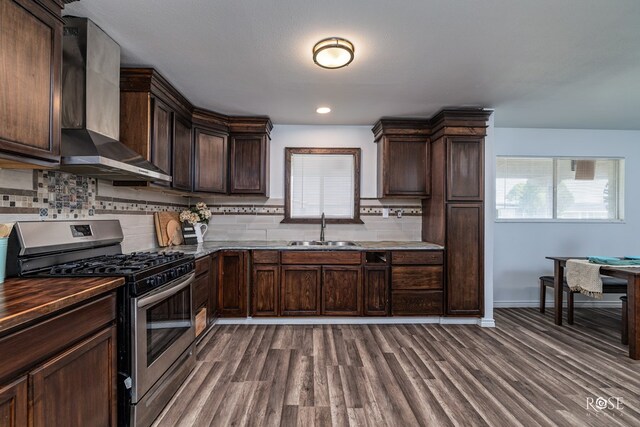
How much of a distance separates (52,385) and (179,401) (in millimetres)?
1021

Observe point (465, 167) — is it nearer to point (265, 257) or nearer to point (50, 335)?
point (265, 257)

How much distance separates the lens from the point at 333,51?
82.5 inches

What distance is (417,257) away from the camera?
3416mm

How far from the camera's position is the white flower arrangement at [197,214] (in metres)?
3.47

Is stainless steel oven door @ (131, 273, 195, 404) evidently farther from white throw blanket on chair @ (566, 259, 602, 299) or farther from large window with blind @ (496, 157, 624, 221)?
large window with blind @ (496, 157, 624, 221)

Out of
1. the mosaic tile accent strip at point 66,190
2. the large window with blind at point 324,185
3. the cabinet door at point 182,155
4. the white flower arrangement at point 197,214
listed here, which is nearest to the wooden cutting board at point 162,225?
the white flower arrangement at point 197,214

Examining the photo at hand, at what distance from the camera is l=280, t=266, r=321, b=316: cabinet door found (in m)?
3.39

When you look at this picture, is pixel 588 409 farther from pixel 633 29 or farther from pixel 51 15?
pixel 51 15

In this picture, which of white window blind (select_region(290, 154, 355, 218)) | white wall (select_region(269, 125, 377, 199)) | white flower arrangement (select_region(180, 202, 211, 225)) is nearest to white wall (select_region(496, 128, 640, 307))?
white wall (select_region(269, 125, 377, 199))

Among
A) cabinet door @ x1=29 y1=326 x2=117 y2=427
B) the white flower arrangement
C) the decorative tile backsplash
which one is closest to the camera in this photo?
cabinet door @ x1=29 y1=326 x2=117 y2=427

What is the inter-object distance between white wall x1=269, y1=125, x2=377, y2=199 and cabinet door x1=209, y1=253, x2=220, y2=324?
1.22 metres

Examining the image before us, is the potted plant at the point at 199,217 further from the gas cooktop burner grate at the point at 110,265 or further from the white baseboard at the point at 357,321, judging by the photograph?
the gas cooktop burner grate at the point at 110,265

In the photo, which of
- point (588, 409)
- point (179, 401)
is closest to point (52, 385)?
point (179, 401)

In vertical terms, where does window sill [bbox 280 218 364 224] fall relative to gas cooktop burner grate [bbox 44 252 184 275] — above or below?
above
